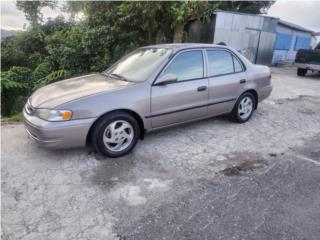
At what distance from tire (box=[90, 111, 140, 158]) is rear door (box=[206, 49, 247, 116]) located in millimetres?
1509

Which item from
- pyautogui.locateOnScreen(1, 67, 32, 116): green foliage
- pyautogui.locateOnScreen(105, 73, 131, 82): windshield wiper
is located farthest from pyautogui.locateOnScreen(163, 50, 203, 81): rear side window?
pyautogui.locateOnScreen(1, 67, 32, 116): green foliage

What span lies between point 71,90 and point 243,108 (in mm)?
3208

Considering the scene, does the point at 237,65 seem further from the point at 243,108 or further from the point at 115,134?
the point at 115,134

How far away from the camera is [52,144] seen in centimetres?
331

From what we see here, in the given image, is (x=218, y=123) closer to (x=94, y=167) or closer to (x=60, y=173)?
(x=94, y=167)

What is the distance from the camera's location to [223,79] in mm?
4625

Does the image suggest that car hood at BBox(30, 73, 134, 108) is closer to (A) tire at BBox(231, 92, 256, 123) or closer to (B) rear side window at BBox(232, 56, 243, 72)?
(B) rear side window at BBox(232, 56, 243, 72)

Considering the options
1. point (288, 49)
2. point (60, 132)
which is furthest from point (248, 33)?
point (60, 132)

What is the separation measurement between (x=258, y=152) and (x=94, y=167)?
2400 mm

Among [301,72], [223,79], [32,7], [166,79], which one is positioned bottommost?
[301,72]

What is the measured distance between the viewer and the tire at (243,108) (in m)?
5.06

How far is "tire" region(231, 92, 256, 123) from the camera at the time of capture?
5062mm

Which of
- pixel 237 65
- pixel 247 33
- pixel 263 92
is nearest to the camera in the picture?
pixel 237 65

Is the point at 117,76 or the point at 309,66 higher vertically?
the point at 117,76
